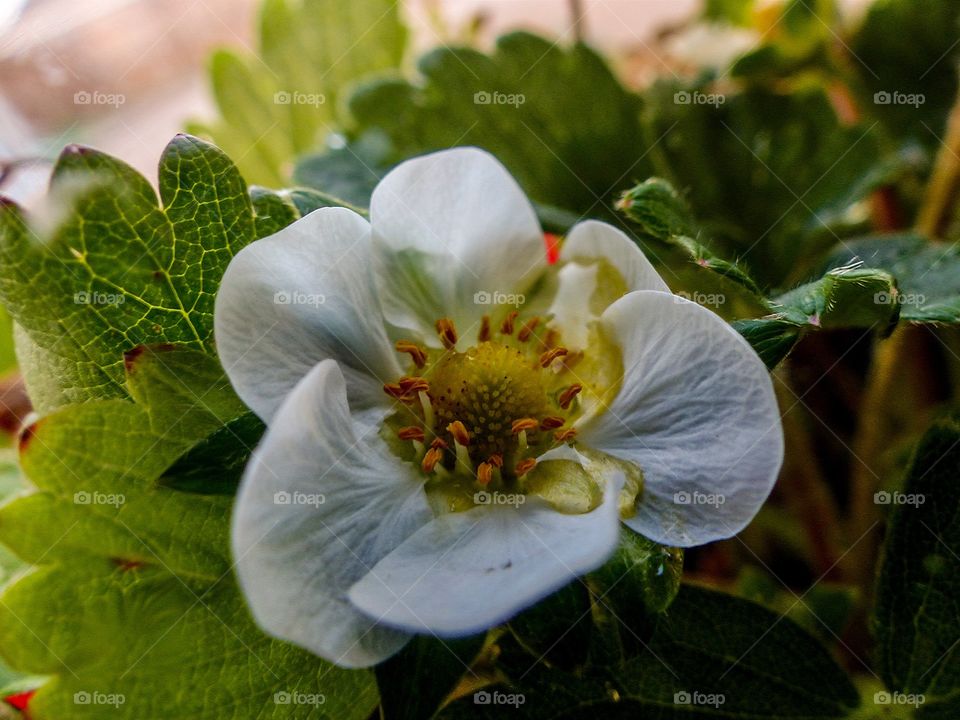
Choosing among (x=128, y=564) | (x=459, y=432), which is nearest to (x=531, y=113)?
(x=459, y=432)

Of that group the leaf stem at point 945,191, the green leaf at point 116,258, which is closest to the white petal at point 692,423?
the green leaf at point 116,258

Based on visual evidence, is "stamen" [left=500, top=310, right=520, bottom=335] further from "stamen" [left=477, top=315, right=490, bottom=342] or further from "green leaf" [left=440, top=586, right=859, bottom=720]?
"green leaf" [left=440, top=586, right=859, bottom=720]

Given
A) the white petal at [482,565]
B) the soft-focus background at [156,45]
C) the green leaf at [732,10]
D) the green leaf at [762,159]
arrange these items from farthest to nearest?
the green leaf at [732,10] < the soft-focus background at [156,45] < the green leaf at [762,159] < the white petal at [482,565]

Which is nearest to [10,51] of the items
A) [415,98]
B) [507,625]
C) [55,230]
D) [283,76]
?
[283,76]

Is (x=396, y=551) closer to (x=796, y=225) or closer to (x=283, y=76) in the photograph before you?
(x=796, y=225)

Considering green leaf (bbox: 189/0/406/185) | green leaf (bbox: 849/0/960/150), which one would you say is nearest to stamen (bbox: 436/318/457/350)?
green leaf (bbox: 189/0/406/185)

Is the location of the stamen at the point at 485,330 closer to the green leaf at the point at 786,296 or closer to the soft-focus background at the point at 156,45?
the green leaf at the point at 786,296

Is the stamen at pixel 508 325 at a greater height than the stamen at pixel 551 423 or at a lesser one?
greater

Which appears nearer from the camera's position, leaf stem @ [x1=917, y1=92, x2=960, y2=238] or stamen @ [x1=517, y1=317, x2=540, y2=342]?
stamen @ [x1=517, y1=317, x2=540, y2=342]
